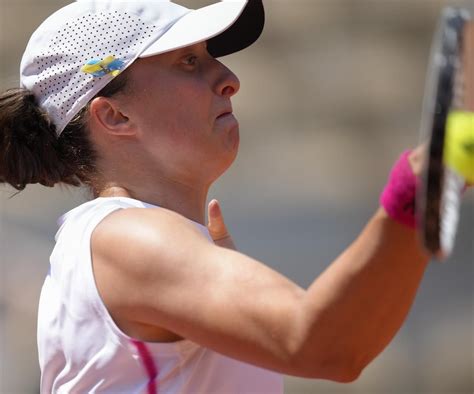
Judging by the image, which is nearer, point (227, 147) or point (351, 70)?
point (227, 147)

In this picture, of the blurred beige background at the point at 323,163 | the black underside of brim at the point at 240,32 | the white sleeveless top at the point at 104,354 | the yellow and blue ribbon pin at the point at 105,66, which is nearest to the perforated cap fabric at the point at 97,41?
the yellow and blue ribbon pin at the point at 105,66

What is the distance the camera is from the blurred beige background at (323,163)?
5.33 metres

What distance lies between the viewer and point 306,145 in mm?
5793

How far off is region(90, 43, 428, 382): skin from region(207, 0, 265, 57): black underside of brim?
169 millimetres

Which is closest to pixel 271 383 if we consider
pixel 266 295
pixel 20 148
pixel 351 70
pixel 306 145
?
pixel 266 295

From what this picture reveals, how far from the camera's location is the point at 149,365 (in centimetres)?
178

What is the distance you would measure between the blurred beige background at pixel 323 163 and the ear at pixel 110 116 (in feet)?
9.56

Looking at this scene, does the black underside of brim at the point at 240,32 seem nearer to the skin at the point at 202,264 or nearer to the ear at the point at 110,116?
the skin at the point at 202,264

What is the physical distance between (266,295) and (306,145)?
4288mm

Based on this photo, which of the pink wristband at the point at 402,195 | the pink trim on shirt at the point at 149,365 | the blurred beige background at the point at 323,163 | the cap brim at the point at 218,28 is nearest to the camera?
the pink wristband at the point at 402,195

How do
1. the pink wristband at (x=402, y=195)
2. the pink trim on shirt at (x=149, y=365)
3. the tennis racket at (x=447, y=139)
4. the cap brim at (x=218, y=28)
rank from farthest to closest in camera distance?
the cap brim at (x=218, y=28) → the pink trim on shirt at (x=149, y=365) → the pink wristband at (x=402, y=195) → the tennis racket at (x=447, y=139)

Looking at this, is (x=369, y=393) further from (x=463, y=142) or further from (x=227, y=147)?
(x=463, y=142)

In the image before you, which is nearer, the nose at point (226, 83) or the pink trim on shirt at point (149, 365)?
the pink trim on shirt at point (149, 365)

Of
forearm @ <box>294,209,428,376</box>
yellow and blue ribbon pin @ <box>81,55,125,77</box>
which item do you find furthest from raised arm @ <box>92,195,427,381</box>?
yellow and blue ribbon pin @ <box>81,55,125,77</box>
